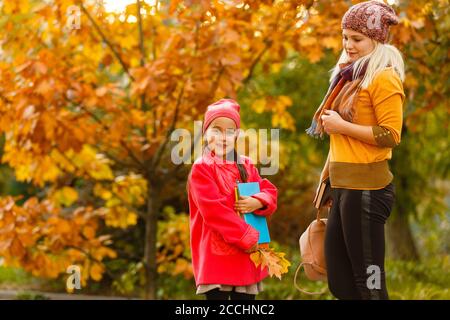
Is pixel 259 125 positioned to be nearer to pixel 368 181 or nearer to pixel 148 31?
pixel 148 31

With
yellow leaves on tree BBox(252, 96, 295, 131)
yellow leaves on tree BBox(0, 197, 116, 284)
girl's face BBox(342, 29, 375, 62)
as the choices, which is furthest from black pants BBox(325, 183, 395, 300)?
yellow leaves on tree BBox(252, 96, 295, 131)

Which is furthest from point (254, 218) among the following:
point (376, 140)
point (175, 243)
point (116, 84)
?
point (175, 243)

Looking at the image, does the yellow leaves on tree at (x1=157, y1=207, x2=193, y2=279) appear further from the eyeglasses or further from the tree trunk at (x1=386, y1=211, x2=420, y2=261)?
the tree trunk at (x1=386, y1=211, x2=420, y2=261)

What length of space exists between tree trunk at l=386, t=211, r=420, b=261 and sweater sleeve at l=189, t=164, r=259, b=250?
6244 mm

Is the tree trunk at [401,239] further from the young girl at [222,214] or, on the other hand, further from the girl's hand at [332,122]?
the girl's hand at [332,122]

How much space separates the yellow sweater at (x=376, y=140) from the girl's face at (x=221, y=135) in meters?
0.44

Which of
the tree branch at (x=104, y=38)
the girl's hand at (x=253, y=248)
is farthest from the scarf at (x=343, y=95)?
the tree branch at (x=104, y=38)

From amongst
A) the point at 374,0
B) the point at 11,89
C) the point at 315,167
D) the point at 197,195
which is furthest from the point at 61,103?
the point at 315,167

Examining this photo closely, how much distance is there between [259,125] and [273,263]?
202 inches

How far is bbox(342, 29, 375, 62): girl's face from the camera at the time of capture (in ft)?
8.98

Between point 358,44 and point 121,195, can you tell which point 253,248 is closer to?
point 358,44

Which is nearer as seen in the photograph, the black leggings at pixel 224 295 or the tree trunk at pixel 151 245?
the black leggings at pixel 224 295

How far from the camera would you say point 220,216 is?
288cm

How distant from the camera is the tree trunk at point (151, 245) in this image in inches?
228
